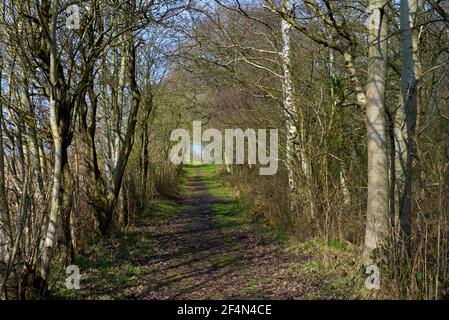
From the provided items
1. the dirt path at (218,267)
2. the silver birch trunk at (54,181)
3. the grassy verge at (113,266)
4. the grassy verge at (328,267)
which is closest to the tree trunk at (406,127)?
the grassy verge at (328,267)

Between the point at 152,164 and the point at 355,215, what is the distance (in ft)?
40.8

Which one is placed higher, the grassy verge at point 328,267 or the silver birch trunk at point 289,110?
the silver birch trunk at point 289,110

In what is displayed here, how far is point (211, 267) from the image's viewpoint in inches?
300

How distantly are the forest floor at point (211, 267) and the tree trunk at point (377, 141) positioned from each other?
668 mm

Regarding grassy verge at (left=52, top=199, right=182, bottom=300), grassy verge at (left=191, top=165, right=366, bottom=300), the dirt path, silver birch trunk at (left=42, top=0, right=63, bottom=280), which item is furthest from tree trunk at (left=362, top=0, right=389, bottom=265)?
silver birch trunk at (left=42, top=0, right=63, bottom=280)

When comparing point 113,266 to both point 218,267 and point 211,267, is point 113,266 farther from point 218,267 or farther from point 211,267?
point 218,267

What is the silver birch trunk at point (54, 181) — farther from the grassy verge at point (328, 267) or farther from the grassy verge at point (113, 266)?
the grassy verge at point (328, 267)

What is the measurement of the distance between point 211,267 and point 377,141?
3673 millimetres

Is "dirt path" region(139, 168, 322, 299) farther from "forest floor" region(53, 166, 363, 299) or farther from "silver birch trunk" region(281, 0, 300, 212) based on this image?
"silver birch trunk" region(281, 0, 300, 212)

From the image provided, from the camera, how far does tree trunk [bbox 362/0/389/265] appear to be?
5.36 meters

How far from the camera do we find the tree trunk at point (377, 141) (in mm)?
5355

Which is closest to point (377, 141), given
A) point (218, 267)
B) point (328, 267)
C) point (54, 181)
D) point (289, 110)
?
point (328, 267)

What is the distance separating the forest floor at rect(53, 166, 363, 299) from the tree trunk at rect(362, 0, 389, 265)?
67 centimetres
